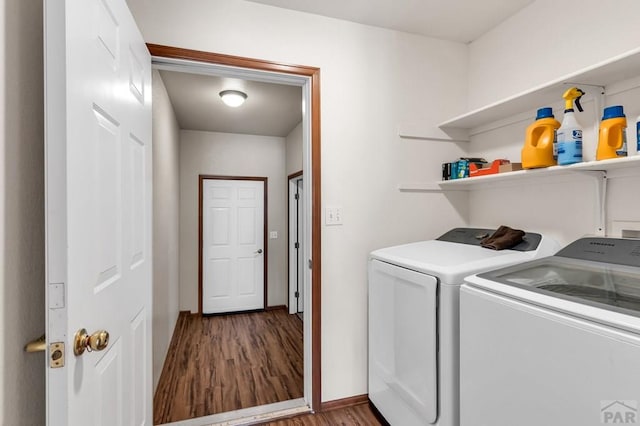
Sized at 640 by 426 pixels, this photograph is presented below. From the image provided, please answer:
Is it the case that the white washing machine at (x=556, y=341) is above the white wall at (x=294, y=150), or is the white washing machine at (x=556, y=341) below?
below

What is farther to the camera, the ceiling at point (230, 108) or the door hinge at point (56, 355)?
the ceiling at point (230, 108)

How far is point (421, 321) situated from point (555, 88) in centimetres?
127

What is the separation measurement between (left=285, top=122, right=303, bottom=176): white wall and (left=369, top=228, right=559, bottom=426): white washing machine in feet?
7.50

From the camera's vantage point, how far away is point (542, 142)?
150 cm

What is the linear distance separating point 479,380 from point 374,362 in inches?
32.6

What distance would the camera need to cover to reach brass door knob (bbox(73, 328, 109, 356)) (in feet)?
2.61

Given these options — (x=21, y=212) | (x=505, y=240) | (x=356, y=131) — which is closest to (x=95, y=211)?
(x=21, y=212)

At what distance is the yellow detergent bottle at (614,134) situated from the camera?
127 cm

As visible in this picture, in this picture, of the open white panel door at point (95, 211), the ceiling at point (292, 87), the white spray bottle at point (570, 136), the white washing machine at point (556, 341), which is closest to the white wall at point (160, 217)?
the ceiling at point (292, 87)

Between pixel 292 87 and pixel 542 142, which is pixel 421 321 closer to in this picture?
pixel 542 142

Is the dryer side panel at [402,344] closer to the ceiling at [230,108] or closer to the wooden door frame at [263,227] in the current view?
the ceiling at [230,108]

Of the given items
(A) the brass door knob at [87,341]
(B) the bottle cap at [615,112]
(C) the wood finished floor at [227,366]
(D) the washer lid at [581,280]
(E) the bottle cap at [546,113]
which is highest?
(E) the bottle cap at [546,113]

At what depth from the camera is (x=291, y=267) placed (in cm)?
441

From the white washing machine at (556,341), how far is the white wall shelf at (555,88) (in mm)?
714
